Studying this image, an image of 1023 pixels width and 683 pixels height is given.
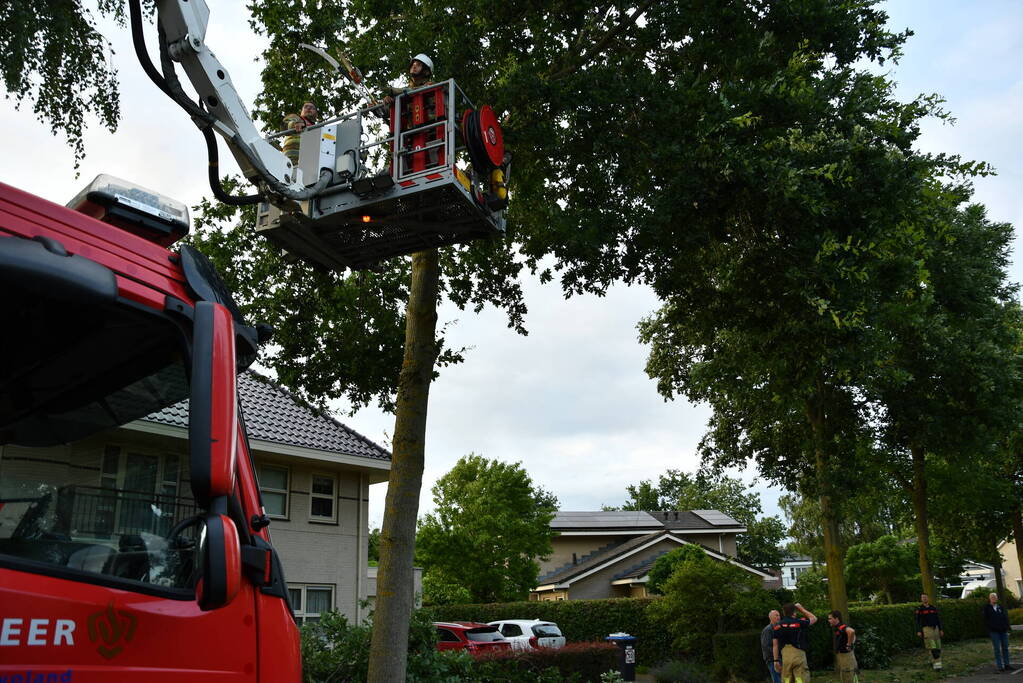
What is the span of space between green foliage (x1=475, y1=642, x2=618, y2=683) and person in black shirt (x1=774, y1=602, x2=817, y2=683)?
3.48 meters

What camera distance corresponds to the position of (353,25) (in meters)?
12.2

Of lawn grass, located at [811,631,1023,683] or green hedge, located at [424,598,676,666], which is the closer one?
lawn grass, located at [811,631,1023,683]

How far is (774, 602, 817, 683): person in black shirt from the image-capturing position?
51.2ft

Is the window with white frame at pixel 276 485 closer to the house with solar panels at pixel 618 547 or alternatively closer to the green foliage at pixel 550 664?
the green foliage at pixel 550 664

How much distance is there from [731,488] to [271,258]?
77.3m

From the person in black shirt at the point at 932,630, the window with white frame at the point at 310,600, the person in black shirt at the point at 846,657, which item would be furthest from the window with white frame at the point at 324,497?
the person in black shirt at the point at 932,630

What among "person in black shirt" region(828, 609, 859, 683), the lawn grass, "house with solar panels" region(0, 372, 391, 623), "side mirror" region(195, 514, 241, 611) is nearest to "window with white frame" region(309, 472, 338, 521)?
"house with solar panels" region(0, 372, 391, 623)

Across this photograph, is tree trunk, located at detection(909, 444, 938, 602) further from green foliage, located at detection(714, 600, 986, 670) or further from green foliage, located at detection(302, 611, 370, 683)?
green foliage, located at detection(302, 611, 370, 683)

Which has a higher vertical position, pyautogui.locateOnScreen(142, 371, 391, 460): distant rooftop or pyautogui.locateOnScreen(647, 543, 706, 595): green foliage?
pyautogui.locateOnScreen(142, 371, 391, 460): distant rooftop

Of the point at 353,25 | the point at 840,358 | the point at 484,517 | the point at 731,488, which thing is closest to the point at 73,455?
the point at 840,358

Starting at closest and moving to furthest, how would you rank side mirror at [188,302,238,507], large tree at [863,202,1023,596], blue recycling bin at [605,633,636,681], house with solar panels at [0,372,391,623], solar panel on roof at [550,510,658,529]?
side mirror at [188,302,238,507] < house with solar panels at [0,372,391,623] < blue recycling bin at [605,633,636,681] < large tree at [863,202,1023,596] < solar panel on roof at [550,510,658,529]

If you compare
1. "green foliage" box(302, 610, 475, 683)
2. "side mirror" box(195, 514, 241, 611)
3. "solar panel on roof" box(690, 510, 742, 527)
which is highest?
"solar panel on roof" box(690, 510, 742, 527)

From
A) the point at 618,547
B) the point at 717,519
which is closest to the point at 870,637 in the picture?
the point at 618,547

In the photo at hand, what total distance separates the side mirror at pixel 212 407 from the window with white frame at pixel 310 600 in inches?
695
